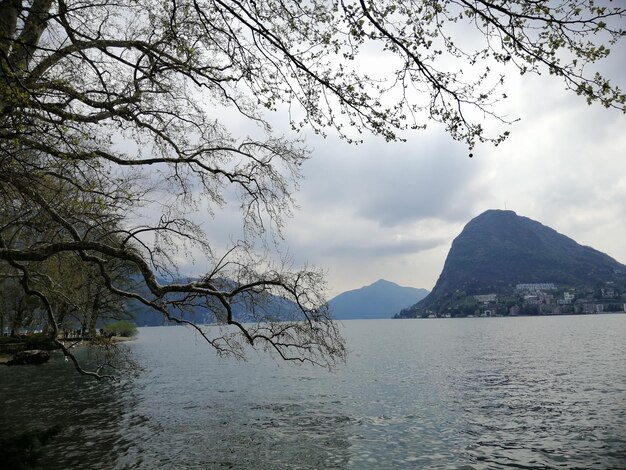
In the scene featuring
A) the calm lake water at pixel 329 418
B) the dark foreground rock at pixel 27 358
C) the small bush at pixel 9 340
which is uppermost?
the small bush at pixel 9 340

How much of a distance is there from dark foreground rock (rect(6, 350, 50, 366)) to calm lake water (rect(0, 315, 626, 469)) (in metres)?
6.02

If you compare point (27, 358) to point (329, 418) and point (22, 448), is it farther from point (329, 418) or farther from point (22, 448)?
point (22, 448)

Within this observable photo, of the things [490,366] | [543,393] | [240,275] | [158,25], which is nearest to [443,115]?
[240,275]

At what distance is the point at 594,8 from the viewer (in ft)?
16.4

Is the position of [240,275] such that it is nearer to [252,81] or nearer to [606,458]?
[252,81]

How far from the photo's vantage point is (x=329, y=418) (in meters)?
19.5

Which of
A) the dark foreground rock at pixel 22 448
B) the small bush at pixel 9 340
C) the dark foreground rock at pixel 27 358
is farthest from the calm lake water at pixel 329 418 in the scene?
the small bush at pixel 9 340

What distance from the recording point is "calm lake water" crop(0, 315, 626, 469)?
13.8 m

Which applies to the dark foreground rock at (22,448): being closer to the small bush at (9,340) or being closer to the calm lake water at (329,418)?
the calm lake water at (329,418)

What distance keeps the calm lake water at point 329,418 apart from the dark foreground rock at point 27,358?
6.02m

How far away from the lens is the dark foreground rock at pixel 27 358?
41.3 m

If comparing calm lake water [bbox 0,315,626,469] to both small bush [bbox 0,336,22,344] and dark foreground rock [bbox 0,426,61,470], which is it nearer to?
dark foreground rock [bbox 0,426,61,470]

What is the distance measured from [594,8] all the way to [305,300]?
8347 mm

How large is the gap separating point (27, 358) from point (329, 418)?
121 ft
